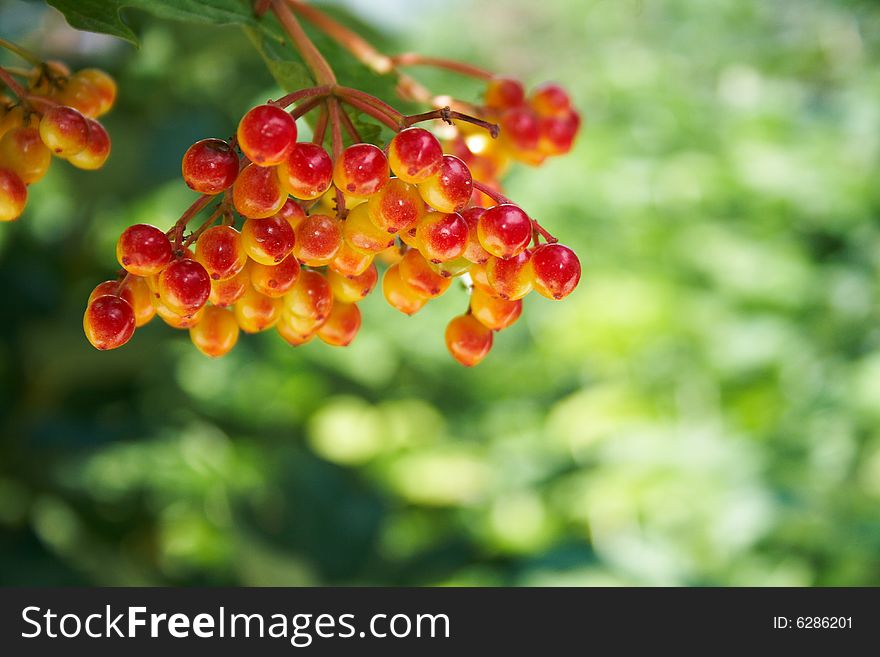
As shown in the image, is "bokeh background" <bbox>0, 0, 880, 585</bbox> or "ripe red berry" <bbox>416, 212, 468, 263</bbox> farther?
"bokeh background" <bbox>0, 0, 880, 585</bbox>

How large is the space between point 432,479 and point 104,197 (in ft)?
2.10

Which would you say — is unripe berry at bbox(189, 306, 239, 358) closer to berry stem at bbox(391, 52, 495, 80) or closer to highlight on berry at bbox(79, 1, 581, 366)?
highlight on berry at bbox(79, 1, 581, 366)

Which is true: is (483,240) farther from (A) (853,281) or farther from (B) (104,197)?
(A) (853,281)

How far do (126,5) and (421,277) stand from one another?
13 cm

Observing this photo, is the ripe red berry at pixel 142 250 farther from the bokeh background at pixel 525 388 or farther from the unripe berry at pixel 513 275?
the bokeh background at pixel 525 388

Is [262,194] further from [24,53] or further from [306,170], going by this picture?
[24,53]

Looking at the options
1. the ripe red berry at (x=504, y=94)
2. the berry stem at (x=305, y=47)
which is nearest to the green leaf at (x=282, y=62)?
the berry stem at (x=305, y=47)

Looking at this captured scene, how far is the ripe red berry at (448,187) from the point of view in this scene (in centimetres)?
25

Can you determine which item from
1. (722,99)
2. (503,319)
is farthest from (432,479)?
(722,99)

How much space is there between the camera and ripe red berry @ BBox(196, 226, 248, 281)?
10.3 inches

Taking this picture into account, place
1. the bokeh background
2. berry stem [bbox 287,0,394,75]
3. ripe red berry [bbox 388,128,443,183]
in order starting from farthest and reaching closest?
the bokeh background, berry stem [bbox 287,0,394,75], ripe red berry [bbox 388,128,443,183]

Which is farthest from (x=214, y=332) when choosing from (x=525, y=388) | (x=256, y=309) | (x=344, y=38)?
(x=525, y=388)

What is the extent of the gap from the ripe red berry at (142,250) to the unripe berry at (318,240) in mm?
39

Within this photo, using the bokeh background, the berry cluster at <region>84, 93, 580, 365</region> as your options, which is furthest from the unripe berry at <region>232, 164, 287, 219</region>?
the bokeh background
